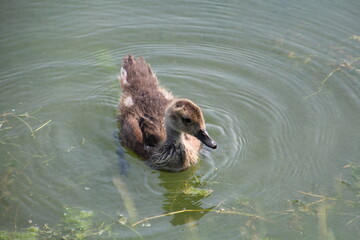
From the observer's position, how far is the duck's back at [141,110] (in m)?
6.59

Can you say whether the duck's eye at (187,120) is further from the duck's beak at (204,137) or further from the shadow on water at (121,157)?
the shadow on water at (121,157)

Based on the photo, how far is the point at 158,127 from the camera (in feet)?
21.9

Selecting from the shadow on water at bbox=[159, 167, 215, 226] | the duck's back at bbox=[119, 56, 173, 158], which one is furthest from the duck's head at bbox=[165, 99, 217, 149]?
the shadow on water at bbox=[159, 167, 215, 226]

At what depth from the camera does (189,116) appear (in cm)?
602

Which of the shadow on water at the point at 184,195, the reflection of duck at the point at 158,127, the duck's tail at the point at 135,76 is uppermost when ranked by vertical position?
the duck's tail at the point at 135,76

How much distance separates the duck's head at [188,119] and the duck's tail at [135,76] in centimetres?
88

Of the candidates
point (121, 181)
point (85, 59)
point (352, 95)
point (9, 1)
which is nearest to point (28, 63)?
point (85, 59)

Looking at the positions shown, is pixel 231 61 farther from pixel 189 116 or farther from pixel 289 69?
pixel 189 116

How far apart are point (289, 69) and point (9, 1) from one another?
17.4ft

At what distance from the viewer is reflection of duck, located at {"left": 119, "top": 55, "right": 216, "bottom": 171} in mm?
6148

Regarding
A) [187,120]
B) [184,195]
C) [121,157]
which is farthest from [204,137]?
[121,157]

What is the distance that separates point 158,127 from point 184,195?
107 cm

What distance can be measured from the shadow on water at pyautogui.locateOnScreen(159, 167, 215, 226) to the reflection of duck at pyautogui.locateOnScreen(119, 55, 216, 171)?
176 millimetres

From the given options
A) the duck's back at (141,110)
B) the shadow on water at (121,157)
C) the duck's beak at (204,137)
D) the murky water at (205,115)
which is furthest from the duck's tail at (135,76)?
the duck's beak at (204,137)
